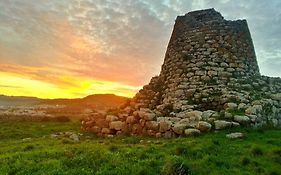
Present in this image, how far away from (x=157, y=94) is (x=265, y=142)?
38.3ft

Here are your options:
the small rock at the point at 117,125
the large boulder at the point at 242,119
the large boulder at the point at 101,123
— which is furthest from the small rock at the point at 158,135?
the large boulder at the point at 101,123

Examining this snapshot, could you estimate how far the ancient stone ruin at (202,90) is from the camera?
20.7 meters

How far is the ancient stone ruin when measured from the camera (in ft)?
68.0

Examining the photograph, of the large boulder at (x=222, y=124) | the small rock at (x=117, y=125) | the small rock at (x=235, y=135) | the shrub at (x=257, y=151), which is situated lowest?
the shrub at (x=257, y=151)

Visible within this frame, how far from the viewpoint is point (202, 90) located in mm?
24766

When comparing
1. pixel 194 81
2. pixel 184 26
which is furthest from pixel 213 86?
pixel 184 26

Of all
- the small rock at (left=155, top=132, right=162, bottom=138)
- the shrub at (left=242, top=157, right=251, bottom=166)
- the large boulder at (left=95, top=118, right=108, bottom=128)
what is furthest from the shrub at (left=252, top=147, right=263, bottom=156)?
the large boulder at (left=95, top=118, right=108, bottom=128)

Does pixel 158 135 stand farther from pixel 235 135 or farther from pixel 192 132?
pixel 235 135

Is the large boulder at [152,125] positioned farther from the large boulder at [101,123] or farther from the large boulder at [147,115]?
the large boulder at [101,123]

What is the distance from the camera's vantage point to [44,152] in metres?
16.2

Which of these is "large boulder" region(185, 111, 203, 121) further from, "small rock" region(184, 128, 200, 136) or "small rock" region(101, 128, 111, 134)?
"small rock" region(101, 128, 111, 134)

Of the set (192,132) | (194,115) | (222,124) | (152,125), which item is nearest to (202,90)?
(194,115)

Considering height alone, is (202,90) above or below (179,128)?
above

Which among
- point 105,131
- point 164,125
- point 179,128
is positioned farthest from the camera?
point 105,131
